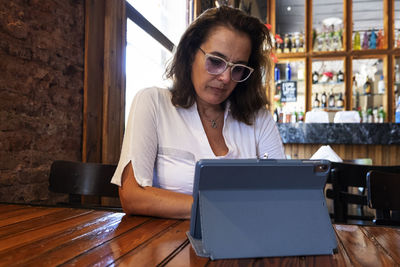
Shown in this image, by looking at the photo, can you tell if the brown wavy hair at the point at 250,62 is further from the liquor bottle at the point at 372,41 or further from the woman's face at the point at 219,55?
the liquor bottle at the point at 372,41

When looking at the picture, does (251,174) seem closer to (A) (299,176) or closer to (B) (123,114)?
(A) (299,176)

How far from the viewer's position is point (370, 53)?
5695 millimetres

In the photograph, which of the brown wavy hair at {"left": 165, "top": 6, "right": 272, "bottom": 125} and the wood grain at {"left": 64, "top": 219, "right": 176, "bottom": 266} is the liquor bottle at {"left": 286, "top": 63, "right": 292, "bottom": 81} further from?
the wood grain at {"left": 64, "top": 219, "right": 176, "bottom": 266}

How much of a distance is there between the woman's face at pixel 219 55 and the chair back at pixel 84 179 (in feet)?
1.60

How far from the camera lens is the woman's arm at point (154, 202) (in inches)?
39.6

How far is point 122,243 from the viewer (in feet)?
2.37

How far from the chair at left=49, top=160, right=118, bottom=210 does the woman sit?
21cm

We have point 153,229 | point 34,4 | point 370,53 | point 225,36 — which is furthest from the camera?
point 370,53

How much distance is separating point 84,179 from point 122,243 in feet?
Answer: 2.44

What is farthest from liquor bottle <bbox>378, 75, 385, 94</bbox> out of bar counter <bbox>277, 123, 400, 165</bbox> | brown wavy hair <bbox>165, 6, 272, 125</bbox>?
brown wavy hair <bbox>165, 6, 272, 125</bbox>

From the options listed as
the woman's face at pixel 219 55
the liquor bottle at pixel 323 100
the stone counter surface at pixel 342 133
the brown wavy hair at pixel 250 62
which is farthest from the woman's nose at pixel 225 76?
the liquor bottle at pixel 323 100

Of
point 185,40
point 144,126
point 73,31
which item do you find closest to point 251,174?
point 144,126

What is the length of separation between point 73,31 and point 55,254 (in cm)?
158

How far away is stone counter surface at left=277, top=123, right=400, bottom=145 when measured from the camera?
3.43m
